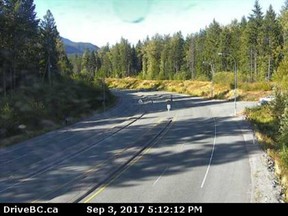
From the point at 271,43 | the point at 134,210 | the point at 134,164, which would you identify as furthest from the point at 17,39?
the point at 271,43

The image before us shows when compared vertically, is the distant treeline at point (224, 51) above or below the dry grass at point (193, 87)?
above

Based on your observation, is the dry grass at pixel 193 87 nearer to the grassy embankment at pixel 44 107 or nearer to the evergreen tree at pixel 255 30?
the evergreen tree at pixel 255 30

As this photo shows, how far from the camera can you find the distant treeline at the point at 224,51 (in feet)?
368

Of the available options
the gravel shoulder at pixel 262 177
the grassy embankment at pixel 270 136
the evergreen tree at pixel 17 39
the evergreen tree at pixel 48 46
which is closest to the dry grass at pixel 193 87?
the grassy embankment at pixel 270 136

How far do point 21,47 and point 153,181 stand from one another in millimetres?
57173

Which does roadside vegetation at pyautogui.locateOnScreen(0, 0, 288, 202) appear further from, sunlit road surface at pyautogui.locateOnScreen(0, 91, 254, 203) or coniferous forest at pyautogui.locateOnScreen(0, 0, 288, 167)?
sunlit road surface at pyautogui.locateOnScreen(0, 91, 254, 203)

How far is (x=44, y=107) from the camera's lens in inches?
2421

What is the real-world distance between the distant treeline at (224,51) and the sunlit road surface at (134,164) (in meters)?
28.4

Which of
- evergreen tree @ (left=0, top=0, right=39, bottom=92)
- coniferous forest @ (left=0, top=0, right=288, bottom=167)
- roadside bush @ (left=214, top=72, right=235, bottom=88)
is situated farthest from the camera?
roadside bush @ (left=214, top=72, right=235, bottom=88)

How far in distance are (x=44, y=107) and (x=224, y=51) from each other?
82.9 m

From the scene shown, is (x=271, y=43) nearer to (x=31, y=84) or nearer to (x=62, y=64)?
(x=62, y=64)

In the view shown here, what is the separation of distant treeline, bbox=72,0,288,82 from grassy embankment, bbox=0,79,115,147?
15.6 m

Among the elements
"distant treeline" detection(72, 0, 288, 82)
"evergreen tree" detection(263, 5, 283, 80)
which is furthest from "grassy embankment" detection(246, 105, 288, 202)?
"evergreen tree" detection(263, 5, 283, 80)

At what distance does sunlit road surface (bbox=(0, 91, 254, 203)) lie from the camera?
23.1m
